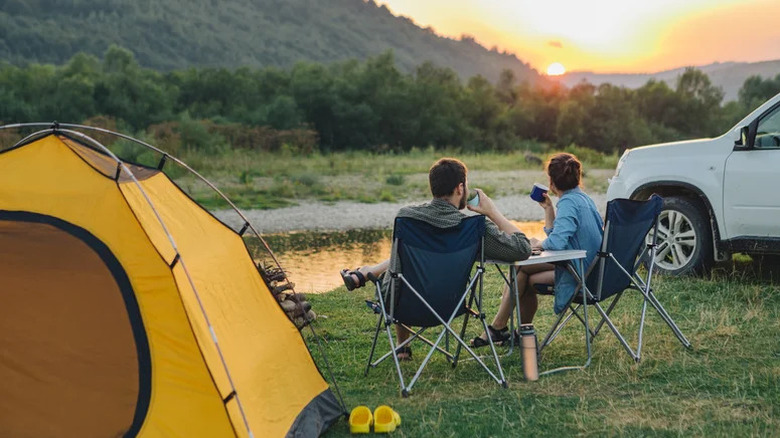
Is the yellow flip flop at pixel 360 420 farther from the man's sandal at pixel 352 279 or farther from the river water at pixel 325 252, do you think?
the river water at pixel 325 252

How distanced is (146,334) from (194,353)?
26 centimetres

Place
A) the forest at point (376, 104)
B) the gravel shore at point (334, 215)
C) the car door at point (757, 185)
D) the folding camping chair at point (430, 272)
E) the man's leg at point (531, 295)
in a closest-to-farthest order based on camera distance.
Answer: the folding camping chair at point (430, 272)
the man's leg at point (531, 295)
the car door at point (757, 185)
the gravel shore at point (334, 215)
the forest at point (376, 104)

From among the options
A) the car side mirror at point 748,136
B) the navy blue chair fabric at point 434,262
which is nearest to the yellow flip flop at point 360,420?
the navy blue chair fabric at point 434,262

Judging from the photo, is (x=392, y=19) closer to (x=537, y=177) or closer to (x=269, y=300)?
(x=537, y=177)

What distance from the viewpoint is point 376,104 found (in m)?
55.4

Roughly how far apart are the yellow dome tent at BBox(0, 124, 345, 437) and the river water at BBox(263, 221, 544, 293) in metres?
5.03

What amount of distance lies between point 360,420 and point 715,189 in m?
5.16

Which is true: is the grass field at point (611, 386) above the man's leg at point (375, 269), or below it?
below

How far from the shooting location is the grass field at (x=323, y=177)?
2090 cm

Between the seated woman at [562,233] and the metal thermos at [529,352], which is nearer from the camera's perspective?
the metal thermos at [529,352]

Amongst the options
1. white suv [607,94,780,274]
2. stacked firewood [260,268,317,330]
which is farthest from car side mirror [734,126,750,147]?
stacked firewood [260,268,317,330]

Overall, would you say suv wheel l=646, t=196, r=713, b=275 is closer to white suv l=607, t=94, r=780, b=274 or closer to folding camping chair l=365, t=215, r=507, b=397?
white suv l=607, t=94, r=780, b=274

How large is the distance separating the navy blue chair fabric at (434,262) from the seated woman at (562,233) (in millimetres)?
632

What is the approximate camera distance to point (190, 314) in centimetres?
407
